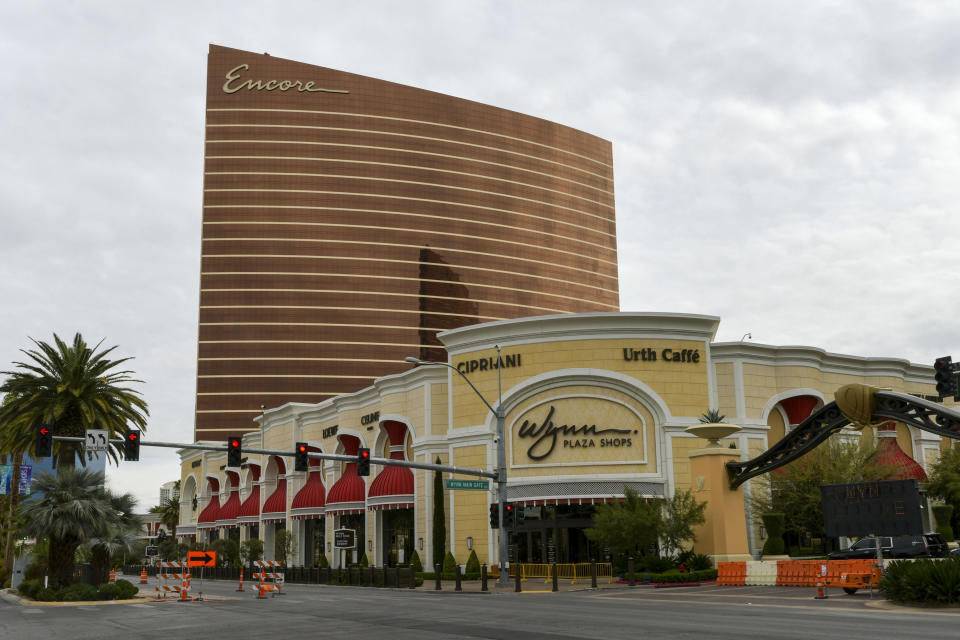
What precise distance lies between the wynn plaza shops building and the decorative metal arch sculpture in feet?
14.6

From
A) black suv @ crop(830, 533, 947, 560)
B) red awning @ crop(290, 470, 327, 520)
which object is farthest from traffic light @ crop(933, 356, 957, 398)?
red awning @ crop(290, 470, 327, 520)

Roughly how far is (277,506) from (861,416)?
51189 millimetres

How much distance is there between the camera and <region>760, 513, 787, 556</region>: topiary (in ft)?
136

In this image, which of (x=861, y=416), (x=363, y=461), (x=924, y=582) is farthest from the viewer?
(x=363, y=461)

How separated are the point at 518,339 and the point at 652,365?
7.35 meters

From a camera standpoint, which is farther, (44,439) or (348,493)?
(348,493)

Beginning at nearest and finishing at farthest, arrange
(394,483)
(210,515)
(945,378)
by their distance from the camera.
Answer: (945,378)
(394,483)
(210,515)

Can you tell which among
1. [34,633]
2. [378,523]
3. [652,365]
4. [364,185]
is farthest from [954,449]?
[364,185]

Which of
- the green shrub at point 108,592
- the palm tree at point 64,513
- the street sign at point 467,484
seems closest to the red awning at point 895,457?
the street sign at point 467,484

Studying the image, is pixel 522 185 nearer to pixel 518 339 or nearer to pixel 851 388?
pixel 518 339

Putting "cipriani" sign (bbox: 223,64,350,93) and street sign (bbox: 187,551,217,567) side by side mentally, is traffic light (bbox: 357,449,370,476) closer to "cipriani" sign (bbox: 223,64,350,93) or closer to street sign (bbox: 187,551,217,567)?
street sign (bbox: 187,551,217,567)

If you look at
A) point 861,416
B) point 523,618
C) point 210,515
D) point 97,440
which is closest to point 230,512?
point 210,515

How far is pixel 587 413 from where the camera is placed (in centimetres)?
4634

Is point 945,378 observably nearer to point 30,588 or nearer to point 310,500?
point 30,588
